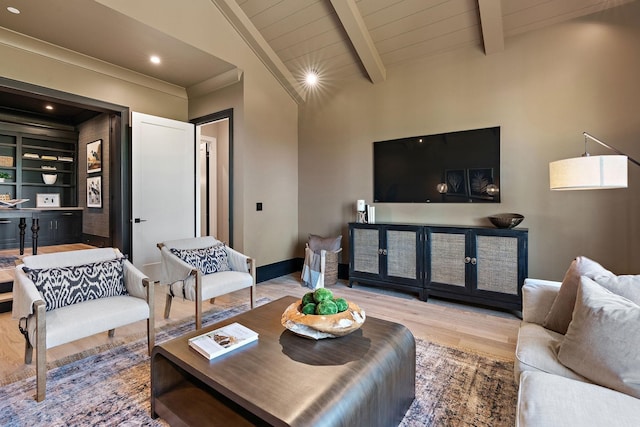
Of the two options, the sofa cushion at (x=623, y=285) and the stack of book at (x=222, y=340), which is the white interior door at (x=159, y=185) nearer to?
the stack of book at (x=222, y=340)

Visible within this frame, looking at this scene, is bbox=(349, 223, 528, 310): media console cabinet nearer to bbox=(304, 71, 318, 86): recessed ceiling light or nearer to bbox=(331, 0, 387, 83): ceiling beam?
bbox=(331, 0, 387, 83): ceiling beam

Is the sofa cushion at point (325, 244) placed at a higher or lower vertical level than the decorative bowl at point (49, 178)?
lower

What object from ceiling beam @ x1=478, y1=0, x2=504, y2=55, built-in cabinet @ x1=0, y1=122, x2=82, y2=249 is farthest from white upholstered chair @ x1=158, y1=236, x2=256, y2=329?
built-in cabinet @ x1=0, y1=122, x2=82, y2=249

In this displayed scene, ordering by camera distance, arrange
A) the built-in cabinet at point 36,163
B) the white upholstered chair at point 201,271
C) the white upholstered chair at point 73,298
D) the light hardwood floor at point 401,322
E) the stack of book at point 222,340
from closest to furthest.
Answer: the stack of book at point 222,340 < the white upholstered chair at point 73,298 < the light hardwood floor at point 401,322 < the white upholstered chair at point 201,271 < the built-in cabinet at point 36,163

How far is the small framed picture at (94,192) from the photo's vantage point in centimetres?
548

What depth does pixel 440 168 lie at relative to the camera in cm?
376

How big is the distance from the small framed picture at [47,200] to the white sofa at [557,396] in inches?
329

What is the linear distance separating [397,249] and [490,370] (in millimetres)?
1749

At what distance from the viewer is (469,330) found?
2.75 metres

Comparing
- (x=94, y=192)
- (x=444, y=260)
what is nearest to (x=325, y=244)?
(x=444, y=260)

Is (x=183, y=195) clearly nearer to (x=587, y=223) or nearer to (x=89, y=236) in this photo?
(x=89, y=236)

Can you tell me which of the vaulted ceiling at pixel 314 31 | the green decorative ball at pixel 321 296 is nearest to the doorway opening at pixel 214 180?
the vaulted ceiling at pixel 314 31

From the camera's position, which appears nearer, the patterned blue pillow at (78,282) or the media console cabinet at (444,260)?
the patterned blue pillow at (78,282)

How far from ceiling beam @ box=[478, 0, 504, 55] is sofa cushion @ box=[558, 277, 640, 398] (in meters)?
2.79
